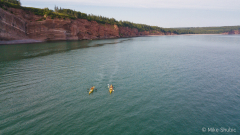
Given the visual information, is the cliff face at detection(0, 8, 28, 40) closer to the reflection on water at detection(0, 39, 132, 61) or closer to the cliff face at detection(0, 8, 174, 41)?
the cliff face at detection(0, 8, 174, 41)

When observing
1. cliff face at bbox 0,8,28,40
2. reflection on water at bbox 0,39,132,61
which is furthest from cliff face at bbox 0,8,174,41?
reflection on water at bbox 0,39,132,61

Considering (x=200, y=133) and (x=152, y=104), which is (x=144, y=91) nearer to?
(x=152, y=104)

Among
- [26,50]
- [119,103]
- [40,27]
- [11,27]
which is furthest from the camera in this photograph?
[40,27]

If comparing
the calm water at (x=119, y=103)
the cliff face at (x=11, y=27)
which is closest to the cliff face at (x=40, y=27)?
the cliff face at (x=11, y=27)

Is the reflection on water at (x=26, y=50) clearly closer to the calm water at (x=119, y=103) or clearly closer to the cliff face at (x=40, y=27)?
the cliff face at (x=40, y=27)

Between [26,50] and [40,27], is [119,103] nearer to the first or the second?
[26,50]

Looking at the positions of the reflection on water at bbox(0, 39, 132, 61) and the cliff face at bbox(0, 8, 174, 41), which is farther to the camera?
the cliff face at bbox(0, 8, 174, 41)

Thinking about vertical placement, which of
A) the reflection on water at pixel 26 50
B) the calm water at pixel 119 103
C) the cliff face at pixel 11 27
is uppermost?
the cliff face at pixel 11 27

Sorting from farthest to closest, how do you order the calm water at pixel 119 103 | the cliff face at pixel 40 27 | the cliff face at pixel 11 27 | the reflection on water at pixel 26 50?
the cliff face at pixel 40 27, the cliff face at pixel 11 27, the reflection on water at pixel 26 50, the calm water at pixel 119 103

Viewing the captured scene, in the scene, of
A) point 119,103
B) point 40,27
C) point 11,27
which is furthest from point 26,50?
point 119,103
